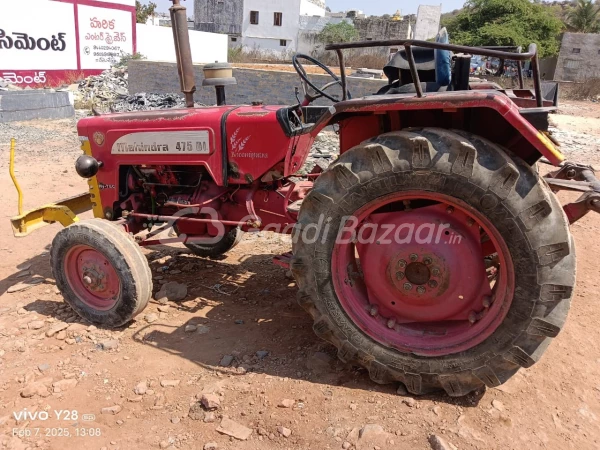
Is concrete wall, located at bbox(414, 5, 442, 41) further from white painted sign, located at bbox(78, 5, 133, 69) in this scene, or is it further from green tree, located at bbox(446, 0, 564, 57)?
white painted sign, located at bbox(78, 5, 133, 69)

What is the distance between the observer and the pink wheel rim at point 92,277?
11.8 feet

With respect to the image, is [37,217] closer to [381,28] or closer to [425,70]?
[425,70]

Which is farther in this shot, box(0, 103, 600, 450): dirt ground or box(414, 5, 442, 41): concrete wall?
box(414, 5, 442, 41): concrete wall

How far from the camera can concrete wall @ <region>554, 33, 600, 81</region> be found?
88.4 feet

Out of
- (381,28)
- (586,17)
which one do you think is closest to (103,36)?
(381,28)

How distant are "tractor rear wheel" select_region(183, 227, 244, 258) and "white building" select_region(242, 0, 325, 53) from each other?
125ft

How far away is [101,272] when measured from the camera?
3602 millimetres

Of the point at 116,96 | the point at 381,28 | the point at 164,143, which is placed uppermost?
the point at 381,28

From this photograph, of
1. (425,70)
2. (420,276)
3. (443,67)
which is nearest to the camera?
(420,276)

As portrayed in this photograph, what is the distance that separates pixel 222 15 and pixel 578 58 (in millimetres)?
27578

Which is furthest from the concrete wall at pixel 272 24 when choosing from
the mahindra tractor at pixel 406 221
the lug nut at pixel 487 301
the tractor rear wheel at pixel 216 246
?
the lug nut at pixel 487 301

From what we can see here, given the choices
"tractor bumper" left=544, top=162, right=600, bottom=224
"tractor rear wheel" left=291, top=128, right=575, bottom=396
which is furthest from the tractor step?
"tractor bumper" left=544, top=162, right=600, bottom=224

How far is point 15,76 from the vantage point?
57.4 ft

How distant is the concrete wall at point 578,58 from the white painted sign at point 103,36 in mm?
23394
